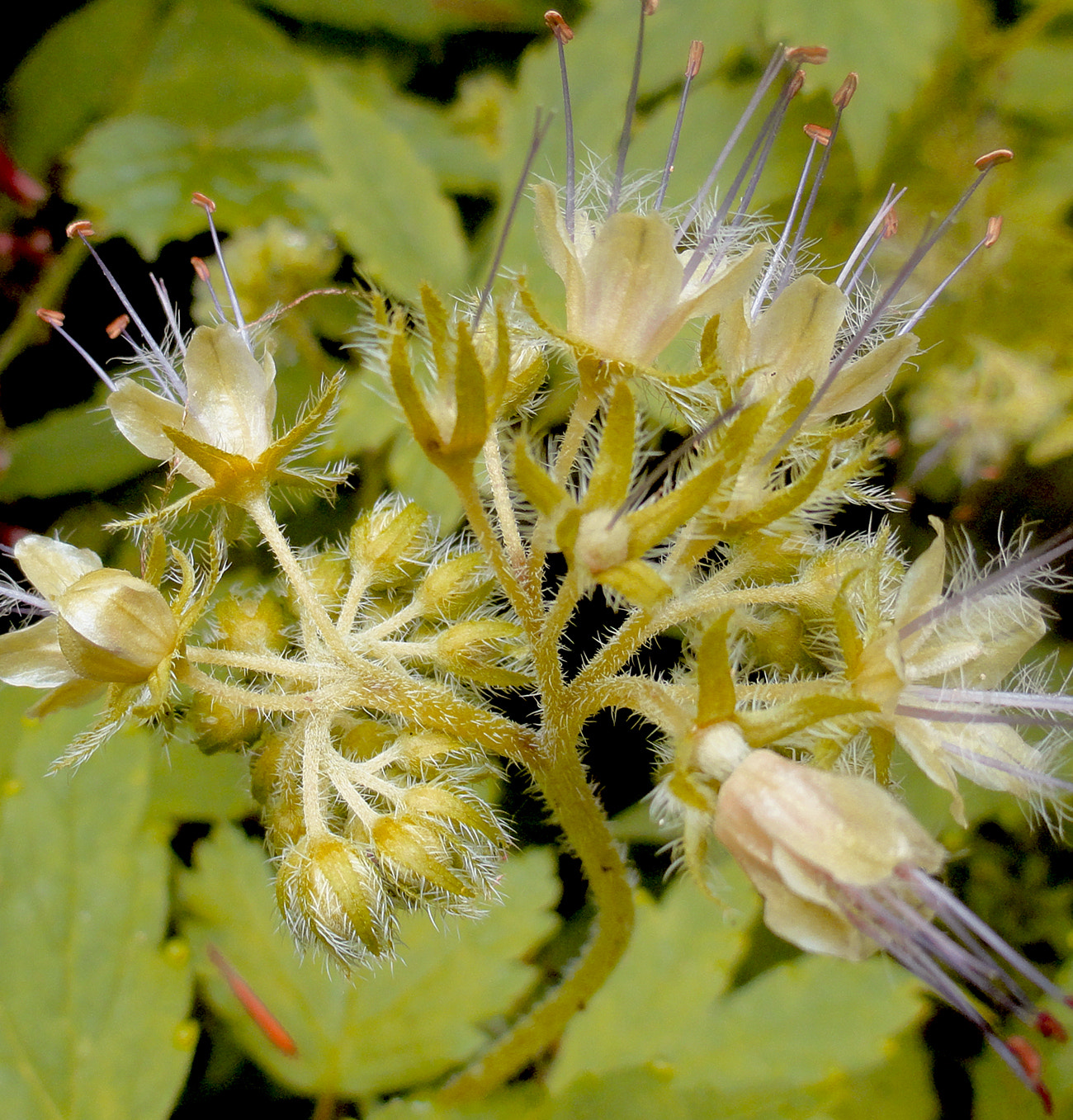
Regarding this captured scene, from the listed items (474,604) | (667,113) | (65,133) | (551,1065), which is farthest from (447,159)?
(551,1065)

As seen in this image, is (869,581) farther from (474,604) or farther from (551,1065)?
(551,1065)

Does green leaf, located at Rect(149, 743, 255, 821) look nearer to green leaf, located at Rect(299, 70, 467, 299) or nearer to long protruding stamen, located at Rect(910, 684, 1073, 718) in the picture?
green leaf, located at Rect(299, 70, 467, 299)

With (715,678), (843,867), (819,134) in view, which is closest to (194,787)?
(715,678)

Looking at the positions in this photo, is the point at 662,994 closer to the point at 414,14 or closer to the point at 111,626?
the point at 111,626

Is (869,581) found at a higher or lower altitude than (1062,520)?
higher

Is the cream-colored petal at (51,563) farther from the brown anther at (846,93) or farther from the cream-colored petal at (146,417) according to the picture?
the brown anther at (846,93)

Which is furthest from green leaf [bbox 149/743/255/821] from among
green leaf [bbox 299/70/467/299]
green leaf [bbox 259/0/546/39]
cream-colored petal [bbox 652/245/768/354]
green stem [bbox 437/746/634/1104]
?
green leaf [bbox 259/0/546/39]
